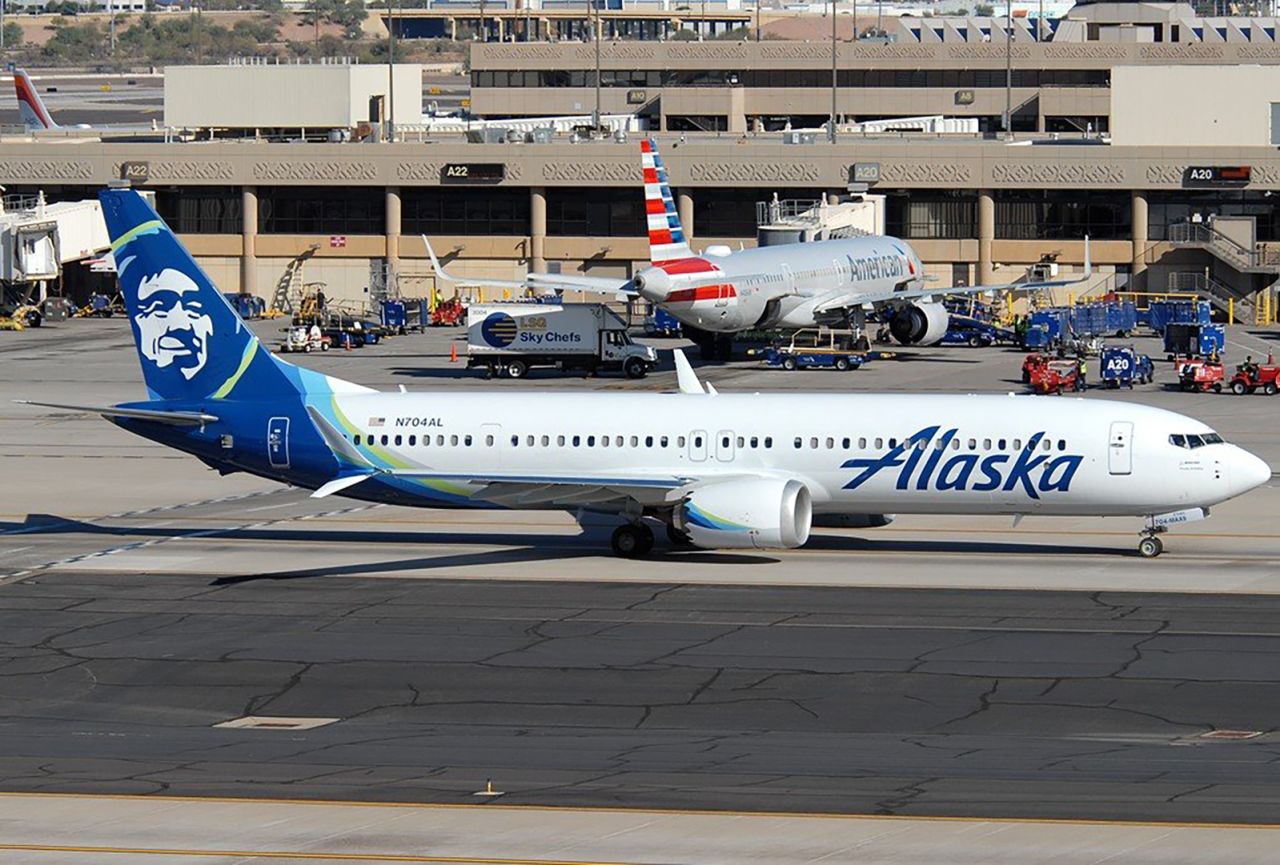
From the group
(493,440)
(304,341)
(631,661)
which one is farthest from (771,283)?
(631,661)

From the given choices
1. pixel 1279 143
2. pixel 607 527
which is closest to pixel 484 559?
pixel 607 527

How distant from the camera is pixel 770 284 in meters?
91.5

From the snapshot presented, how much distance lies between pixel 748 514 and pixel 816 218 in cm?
6729

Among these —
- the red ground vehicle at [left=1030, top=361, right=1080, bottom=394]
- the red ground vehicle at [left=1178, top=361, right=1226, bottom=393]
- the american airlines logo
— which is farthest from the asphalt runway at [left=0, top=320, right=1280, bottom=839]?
the red ground vehicle at [left=1178, top=361, right=1226, bottom=393]

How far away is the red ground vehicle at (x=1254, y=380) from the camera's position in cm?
8094

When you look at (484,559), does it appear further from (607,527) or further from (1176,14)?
(1176,14)

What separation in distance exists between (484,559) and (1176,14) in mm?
163336

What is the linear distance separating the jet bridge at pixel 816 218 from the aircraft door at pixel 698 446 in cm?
6072

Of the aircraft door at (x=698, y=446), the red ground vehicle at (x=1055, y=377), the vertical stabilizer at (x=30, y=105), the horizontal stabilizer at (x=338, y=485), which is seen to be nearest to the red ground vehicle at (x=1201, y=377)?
the red ground vehicle at (x=1055, y=377)

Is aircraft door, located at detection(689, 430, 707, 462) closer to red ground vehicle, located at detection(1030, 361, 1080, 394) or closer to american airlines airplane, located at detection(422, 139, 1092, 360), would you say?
red ground vehicle, located at detection(1030, 361, 1080, 394)

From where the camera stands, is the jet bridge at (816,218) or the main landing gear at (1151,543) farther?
the jet bridge at (816,218)

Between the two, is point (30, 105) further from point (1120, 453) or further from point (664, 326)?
point (1120, 453)

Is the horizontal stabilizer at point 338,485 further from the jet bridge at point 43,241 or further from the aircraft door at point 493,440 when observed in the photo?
the jet bridge at point 43,241

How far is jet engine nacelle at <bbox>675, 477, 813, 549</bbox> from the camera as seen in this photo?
43781mm
